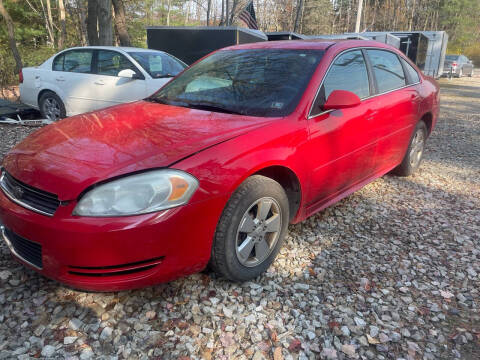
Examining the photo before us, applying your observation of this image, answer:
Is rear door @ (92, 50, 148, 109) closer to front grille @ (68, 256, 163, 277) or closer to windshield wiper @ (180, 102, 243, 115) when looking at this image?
windshield wiper @ (180, 102, 243, 115)

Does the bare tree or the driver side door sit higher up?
the bare tree

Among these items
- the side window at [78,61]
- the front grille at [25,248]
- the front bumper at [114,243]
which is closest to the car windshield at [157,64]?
the side window at [78,61]

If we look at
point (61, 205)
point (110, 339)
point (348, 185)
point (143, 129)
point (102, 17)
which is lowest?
point (110, 339)

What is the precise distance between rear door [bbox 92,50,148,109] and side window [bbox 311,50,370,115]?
4.09 metres

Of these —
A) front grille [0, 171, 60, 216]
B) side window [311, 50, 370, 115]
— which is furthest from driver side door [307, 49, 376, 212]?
front grille [0, 171, 60, 216]

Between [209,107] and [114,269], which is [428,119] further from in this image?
[114,269]

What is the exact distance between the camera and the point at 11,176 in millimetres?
2275

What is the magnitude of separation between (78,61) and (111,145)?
586cm

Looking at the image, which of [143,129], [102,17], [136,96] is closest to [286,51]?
[143,129]

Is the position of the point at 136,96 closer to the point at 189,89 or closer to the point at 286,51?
the point at 189,89

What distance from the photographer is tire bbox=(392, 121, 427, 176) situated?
4555 mm

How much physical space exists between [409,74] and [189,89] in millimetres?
2641

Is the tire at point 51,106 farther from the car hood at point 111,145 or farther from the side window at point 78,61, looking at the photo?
the car hood at point 111,145

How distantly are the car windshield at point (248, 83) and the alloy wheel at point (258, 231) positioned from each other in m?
0.68
